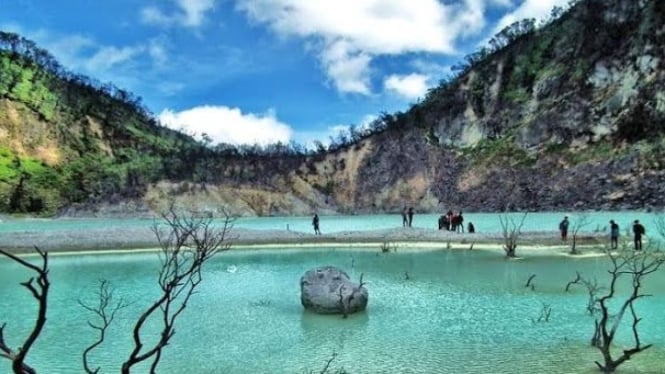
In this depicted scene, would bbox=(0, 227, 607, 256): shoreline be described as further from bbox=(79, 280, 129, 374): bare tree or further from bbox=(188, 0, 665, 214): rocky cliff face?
bbox=(188, 0, 665, 214): rocky cliff face

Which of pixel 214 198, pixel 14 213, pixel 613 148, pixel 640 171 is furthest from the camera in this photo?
pixel 214 198

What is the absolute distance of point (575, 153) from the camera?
93125 millimetres

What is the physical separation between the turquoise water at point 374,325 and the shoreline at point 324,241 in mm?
10497

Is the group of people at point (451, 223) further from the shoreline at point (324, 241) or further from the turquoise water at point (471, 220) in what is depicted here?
the turquoise water at point (471, 220)

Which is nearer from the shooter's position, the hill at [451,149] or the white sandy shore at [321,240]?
the white sandy shore at [321,240]

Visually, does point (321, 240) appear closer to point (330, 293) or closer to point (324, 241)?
point (324, 241)

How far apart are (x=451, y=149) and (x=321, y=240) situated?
71013 mm

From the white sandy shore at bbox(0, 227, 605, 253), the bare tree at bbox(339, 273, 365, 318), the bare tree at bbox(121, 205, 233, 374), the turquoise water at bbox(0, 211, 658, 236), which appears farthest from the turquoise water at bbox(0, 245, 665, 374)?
the turquoise water at bbox(0, 211, 658, 236)

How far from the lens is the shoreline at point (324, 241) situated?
39938mm

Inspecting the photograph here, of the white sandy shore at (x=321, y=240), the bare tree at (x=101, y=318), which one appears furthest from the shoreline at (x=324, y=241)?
the bare tree at (x=101, y=318)

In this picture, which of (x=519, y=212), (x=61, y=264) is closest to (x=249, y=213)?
(x=519, y=212)

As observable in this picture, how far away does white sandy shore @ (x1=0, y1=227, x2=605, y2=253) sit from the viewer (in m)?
40.4

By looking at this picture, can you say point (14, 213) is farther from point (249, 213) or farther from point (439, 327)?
point (439, 327)

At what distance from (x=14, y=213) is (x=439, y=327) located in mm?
92913
